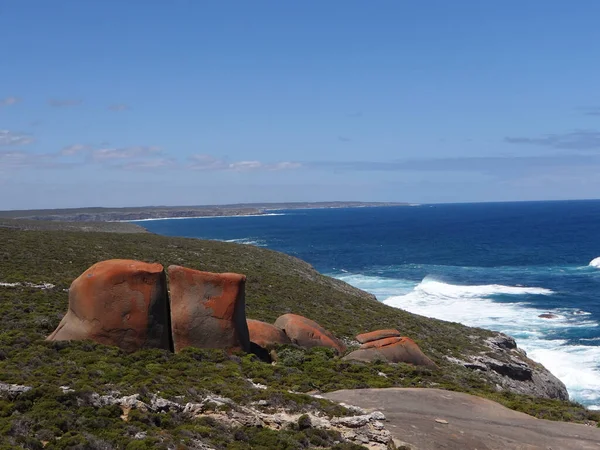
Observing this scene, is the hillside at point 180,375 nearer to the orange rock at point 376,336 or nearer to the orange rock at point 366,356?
the orange rock at point 366,356

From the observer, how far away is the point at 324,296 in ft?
168

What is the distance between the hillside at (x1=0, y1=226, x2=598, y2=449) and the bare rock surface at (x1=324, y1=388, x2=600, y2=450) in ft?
6.15

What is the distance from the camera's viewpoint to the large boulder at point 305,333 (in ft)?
99.5

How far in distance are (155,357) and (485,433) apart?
12.9 m

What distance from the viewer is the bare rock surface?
57.3ft

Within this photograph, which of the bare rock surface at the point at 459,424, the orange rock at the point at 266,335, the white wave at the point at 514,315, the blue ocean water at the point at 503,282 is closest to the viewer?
the bare rock surface at the point at 459,424

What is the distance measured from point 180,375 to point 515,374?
2416cm

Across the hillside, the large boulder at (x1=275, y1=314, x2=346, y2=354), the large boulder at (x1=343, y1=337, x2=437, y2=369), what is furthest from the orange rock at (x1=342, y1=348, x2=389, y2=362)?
the large boulder at (x1=275, y1=314, x2=346, y2=354)

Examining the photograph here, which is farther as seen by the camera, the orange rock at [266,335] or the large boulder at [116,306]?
the orange rock at [266,335]

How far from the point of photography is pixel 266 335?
94.7 ft

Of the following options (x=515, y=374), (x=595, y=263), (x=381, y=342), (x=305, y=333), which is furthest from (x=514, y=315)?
(x=595, y=263)

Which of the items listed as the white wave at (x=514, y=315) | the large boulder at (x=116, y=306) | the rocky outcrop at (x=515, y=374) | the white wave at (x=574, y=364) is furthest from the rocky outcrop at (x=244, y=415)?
the white wave at (x=514, y=315)

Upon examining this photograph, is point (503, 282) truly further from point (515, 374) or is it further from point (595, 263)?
point (515, 374)

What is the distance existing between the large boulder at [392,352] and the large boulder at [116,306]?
10348mm
